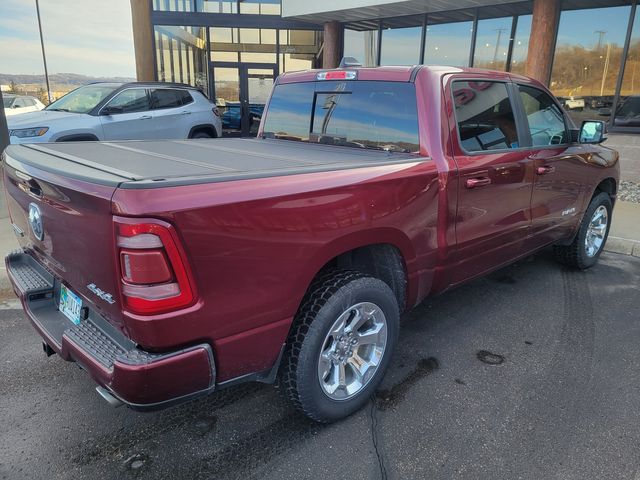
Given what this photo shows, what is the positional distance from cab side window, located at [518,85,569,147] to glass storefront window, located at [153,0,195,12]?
532 inches

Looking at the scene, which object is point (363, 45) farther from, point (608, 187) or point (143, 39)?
point (608, 187)

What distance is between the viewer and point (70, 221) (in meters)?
2.03

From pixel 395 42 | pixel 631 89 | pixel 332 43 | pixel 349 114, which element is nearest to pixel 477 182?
pixel 349 114

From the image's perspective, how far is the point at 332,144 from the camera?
3.45 m

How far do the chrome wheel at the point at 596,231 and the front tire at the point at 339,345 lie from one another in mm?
3301

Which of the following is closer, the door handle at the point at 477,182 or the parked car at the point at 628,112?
the door handle at the point at 477,182

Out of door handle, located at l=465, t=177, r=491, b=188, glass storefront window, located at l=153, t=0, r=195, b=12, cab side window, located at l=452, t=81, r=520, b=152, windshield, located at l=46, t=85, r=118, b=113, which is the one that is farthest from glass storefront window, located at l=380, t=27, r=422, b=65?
door handle, located at l=465, t=177, r=491, b=188

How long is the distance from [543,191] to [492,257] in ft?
2.61

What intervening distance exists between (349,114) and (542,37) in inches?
308

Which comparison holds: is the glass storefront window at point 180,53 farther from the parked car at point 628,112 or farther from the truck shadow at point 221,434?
the truck shadow at point 221,434

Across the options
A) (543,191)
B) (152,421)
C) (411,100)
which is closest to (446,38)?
(543,191)

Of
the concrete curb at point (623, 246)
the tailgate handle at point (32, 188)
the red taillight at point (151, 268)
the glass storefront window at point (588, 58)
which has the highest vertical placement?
the glass storefront window at point (588, 58)

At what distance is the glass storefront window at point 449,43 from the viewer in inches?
453

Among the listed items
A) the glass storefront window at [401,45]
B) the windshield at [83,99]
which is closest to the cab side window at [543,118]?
the windshield at [83,99]
